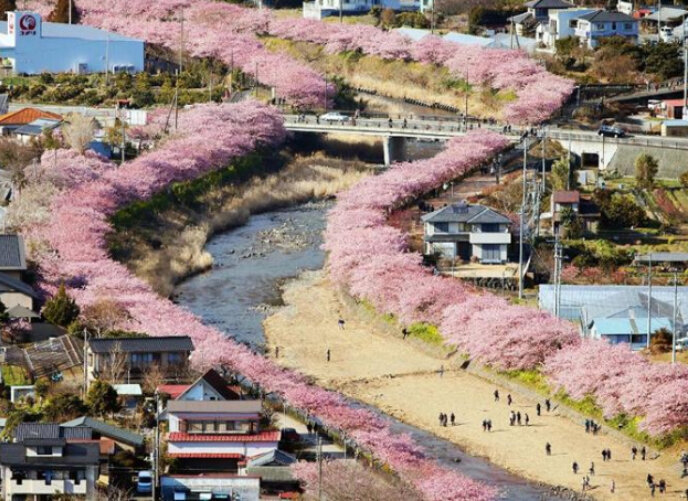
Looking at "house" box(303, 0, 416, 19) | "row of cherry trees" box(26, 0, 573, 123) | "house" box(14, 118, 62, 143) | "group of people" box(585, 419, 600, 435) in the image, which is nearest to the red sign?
"row of cherry trees" box(26, 0, 573, 123)

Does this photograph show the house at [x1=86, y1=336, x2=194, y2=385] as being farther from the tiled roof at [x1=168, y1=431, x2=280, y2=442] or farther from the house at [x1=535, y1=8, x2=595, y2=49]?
the house at [x1=535, y1=8, x2=595, y2=49]

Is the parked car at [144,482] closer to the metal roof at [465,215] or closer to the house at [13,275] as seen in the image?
the house at [13,275]

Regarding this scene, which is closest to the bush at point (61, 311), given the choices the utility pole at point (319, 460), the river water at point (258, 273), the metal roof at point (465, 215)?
the river water at point (258, 273)

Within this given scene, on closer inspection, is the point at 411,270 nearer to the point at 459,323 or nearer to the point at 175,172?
the point at 459,323

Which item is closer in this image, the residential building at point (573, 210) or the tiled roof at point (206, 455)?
the tiled roof at point (206, 455)

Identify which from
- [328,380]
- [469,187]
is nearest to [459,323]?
[328,380]
